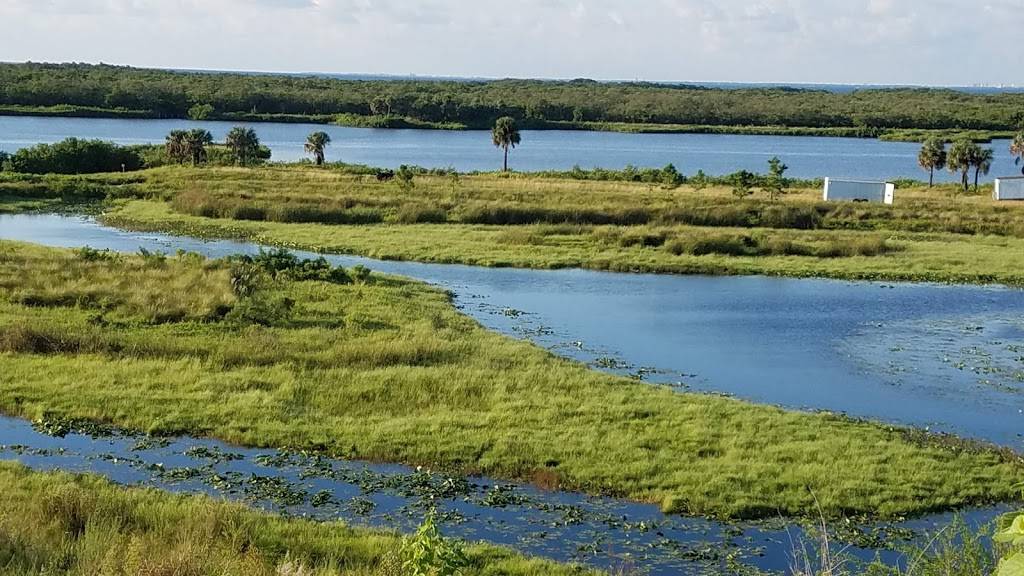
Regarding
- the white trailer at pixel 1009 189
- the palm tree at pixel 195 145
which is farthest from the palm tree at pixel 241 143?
the white trailer at pixel 1009 189

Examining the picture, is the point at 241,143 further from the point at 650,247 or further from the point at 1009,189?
the point at 1009,189

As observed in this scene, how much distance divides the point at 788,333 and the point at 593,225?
21.6 metres

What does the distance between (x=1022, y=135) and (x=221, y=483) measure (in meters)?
85.4

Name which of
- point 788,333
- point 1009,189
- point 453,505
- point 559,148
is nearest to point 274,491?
point 453,505

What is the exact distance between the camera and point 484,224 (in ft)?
174

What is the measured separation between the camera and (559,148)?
14462 cm

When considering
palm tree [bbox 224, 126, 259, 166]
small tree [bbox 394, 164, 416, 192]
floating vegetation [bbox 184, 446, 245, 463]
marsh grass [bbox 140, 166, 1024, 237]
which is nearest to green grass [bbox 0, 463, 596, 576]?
floating vegetation [bbox 184, 446, 245, 463]

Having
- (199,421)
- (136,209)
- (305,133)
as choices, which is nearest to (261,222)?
(136,209)

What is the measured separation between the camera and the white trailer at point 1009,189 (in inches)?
2692

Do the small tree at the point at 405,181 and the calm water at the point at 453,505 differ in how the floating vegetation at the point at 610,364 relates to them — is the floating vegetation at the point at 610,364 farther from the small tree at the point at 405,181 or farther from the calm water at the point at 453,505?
the small tree at the point at 405,181

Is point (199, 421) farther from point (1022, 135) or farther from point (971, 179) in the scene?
point (971, 179)

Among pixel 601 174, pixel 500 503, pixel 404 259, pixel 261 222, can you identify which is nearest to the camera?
pixel 500 503

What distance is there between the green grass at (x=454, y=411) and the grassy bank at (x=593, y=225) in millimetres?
17438

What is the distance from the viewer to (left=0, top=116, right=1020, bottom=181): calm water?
114 meters
